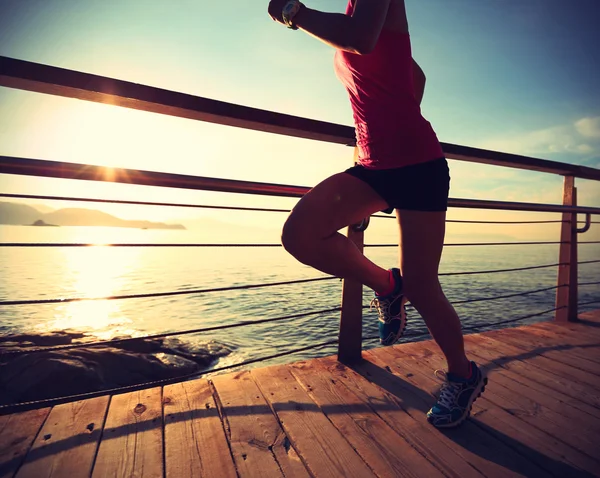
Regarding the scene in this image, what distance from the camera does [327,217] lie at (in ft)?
3.91

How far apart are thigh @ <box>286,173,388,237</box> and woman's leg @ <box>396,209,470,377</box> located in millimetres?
135

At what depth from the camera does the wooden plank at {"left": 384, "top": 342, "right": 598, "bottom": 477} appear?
1.07 metres

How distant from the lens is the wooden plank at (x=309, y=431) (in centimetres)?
103

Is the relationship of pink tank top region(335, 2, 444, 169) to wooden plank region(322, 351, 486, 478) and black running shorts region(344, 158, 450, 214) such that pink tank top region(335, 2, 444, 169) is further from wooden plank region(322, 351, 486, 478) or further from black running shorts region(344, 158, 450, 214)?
wooden plank region(322, 351, 486, 478)

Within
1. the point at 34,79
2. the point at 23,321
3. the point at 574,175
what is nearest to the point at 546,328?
the point at 574,175

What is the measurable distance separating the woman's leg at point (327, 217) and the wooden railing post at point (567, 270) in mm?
2518

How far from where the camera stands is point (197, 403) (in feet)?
4.54

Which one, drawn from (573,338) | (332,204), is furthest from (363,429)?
(573,338)

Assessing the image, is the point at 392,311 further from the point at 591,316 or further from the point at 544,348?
the point at 591,316

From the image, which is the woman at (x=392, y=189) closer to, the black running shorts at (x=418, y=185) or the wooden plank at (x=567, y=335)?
the black running shorts at (x=418, y=185)

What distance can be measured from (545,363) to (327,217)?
5.59ft

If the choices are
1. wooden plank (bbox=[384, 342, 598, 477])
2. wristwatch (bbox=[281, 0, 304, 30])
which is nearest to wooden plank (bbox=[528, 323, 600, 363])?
wooden plank (bbox=[384, 342, 598, 477])

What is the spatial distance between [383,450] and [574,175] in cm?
274

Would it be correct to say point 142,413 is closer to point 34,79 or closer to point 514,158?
point 34,79
